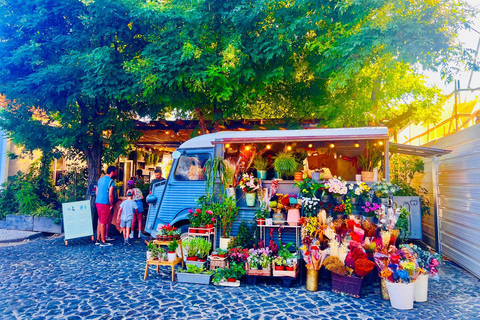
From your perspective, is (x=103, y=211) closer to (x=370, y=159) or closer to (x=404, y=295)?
(x=370, y=159)

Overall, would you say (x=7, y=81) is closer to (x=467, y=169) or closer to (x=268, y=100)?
(x=268, y=100)

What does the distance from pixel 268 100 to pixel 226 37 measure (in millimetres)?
3534

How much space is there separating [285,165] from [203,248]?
2.32 m

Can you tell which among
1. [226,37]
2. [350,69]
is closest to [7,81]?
[226,37]

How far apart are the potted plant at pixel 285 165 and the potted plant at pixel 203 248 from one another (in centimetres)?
206

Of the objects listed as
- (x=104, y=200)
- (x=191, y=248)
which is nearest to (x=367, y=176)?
(x=191, y=248)

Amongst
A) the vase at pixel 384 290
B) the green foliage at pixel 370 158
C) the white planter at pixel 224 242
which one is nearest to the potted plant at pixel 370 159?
the green foliage at pixel 370 158

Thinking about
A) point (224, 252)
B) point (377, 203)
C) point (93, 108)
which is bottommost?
point (224, 252)

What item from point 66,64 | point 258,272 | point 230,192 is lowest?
point 258,272

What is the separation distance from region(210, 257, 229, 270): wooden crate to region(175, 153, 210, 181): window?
199 centimetres

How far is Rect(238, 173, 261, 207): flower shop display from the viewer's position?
6.48 m

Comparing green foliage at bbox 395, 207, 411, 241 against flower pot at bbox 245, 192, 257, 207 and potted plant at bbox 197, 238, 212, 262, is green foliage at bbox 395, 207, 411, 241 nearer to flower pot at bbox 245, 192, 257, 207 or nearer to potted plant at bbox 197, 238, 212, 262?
flower pot at bbox 245, 192, 257, 207

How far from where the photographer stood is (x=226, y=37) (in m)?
9.36

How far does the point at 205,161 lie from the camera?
749 cm
